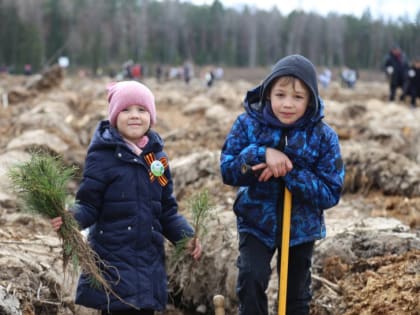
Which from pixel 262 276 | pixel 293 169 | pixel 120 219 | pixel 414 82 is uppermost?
pixel 293 169

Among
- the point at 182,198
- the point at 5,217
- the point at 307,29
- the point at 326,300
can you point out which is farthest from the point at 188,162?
the point at 307,29

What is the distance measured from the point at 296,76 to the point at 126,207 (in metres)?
0.99

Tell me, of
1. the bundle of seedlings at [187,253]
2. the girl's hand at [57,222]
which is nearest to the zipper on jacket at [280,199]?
the bundle of seedlings at [187,253]

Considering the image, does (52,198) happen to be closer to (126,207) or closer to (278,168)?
(126,207)

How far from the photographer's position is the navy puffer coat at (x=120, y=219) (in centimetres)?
310

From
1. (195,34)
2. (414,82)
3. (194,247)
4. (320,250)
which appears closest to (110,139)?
(194,247)

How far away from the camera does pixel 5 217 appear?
525 centimetres

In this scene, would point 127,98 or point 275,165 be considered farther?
point 127,98

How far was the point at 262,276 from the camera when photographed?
10.1 feet

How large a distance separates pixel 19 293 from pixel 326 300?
1724mm

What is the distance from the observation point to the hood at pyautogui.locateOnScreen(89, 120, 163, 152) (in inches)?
124

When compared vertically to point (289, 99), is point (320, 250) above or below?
below

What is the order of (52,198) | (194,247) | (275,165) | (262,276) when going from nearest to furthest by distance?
(52,198) → (275,165) → (262,276) → (194,247)

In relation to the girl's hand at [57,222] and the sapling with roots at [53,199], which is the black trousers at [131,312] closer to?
the sapling with roots at [53,199]
